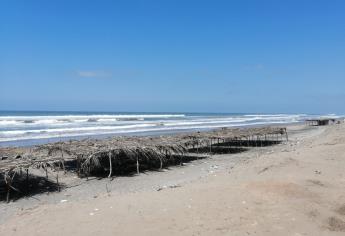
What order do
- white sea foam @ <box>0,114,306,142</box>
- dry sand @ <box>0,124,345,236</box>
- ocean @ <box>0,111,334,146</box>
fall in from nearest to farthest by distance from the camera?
dry sand @ <box>0,124,345,236</box> < ocean @ <box>0,111,334,146</box> < white sea foam @ <box>0,114,306,142</box>

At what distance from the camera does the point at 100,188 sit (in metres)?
12.4

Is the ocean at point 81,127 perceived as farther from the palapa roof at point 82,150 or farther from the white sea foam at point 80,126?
the palapa roof at point 82,150

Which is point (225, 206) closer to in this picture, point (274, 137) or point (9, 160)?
point (9, 160)

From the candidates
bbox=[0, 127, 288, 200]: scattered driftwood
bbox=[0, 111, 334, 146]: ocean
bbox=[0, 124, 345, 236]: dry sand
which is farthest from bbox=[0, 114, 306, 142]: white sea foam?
bbox=[0, 124, 345, 236]: dry sand

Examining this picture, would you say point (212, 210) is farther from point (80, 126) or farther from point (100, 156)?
point (80, 126)

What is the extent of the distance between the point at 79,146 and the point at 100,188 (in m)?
2.85

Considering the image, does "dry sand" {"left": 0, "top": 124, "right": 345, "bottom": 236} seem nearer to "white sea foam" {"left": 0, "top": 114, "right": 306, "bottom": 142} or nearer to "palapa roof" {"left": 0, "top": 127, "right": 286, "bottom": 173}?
"palapa roof" {"left": 0, "top": 127, "right": 286, "bottom": 173}

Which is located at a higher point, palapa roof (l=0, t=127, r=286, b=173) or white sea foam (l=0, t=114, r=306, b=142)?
palapa roof (l=0, t=127, r=286, b=173)

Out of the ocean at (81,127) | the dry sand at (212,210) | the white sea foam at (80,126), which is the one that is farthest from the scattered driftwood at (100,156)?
the white sea foam at (80,126)

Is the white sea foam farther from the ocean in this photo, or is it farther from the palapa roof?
the palapa roof

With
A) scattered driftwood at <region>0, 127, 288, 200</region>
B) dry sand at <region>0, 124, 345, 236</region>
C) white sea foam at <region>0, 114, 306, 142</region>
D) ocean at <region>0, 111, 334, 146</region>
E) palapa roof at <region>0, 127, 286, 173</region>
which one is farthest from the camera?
white sea foam at <region>0, 114, 306, 142</region>

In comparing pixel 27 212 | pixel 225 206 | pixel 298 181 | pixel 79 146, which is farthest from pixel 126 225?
pixel 79 146

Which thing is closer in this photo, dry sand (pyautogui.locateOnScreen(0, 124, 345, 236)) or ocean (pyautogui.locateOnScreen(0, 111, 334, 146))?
dry sand (pyautogui.locateOnScreen(0, 124, 345, 236))

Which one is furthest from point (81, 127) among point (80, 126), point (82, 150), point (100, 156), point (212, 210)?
point (212, 210)
